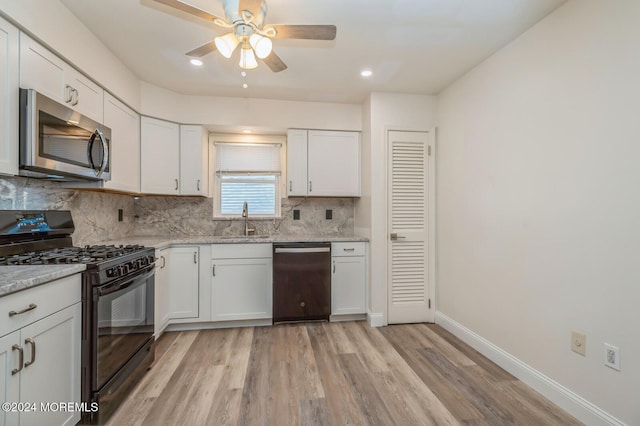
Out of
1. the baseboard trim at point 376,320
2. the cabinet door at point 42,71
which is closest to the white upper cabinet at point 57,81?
the cabinet door at point 42,71

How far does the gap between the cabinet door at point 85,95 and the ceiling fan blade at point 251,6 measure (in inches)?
53.1

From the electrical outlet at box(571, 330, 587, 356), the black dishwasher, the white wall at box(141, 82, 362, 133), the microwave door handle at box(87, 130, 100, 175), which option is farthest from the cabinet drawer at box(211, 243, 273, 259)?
the electrical outlet at box(571, 330, 587, 356)

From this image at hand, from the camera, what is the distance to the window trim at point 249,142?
139 inches

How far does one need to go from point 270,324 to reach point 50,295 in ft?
6.68

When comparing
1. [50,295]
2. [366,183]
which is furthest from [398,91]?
[50,295]

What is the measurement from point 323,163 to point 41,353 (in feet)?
9.07

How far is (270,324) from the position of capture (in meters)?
3.00

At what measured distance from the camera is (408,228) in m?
3.09

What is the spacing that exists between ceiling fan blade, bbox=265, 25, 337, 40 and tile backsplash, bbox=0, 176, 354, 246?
6.95 feet

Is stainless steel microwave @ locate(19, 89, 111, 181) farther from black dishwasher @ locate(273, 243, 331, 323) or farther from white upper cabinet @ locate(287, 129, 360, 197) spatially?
white upper cabinet @ locate(287, 129, 360, 197)

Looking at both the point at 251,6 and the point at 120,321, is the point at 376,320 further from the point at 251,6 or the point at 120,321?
the point at 251,6

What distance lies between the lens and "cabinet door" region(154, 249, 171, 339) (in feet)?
8.27

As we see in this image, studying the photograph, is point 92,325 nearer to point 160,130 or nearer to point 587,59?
point 160,130

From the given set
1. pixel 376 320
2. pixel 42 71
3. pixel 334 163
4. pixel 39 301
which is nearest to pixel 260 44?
pixel 42 71
